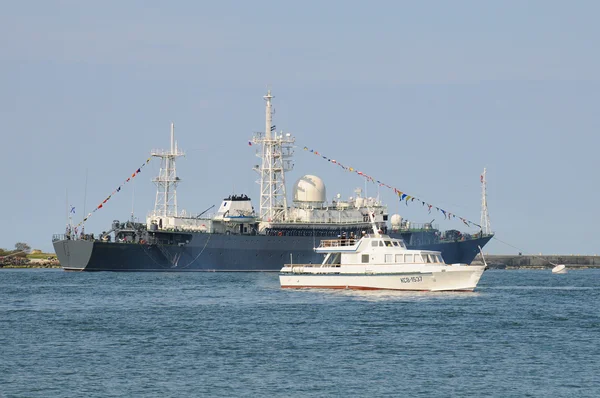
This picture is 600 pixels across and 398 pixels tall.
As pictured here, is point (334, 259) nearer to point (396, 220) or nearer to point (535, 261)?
point (396, 220)

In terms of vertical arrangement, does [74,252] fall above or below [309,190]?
below

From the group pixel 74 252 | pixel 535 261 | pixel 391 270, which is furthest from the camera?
pixel 535 261

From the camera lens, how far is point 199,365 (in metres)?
35.5

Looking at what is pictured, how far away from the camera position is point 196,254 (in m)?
108

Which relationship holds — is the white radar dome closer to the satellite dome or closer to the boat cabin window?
the satellite dome

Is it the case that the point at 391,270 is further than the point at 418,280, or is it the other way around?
the point at 391,270

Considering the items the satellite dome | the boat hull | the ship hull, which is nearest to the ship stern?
the ship hull

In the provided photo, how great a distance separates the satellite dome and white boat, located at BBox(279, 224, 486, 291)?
5138 centimetres

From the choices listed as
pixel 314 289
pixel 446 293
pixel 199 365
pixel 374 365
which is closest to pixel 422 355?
pixel 374 365

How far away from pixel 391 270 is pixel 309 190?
2165 inches

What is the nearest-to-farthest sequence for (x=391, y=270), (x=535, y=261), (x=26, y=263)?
(x=391, y=270) → (x=26, y=263) → (x=535, y=261)

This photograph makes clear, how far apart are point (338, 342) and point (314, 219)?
74179 mm

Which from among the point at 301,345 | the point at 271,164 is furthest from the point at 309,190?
the point at 301,345

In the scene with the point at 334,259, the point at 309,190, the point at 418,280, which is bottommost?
the point at 418,280
